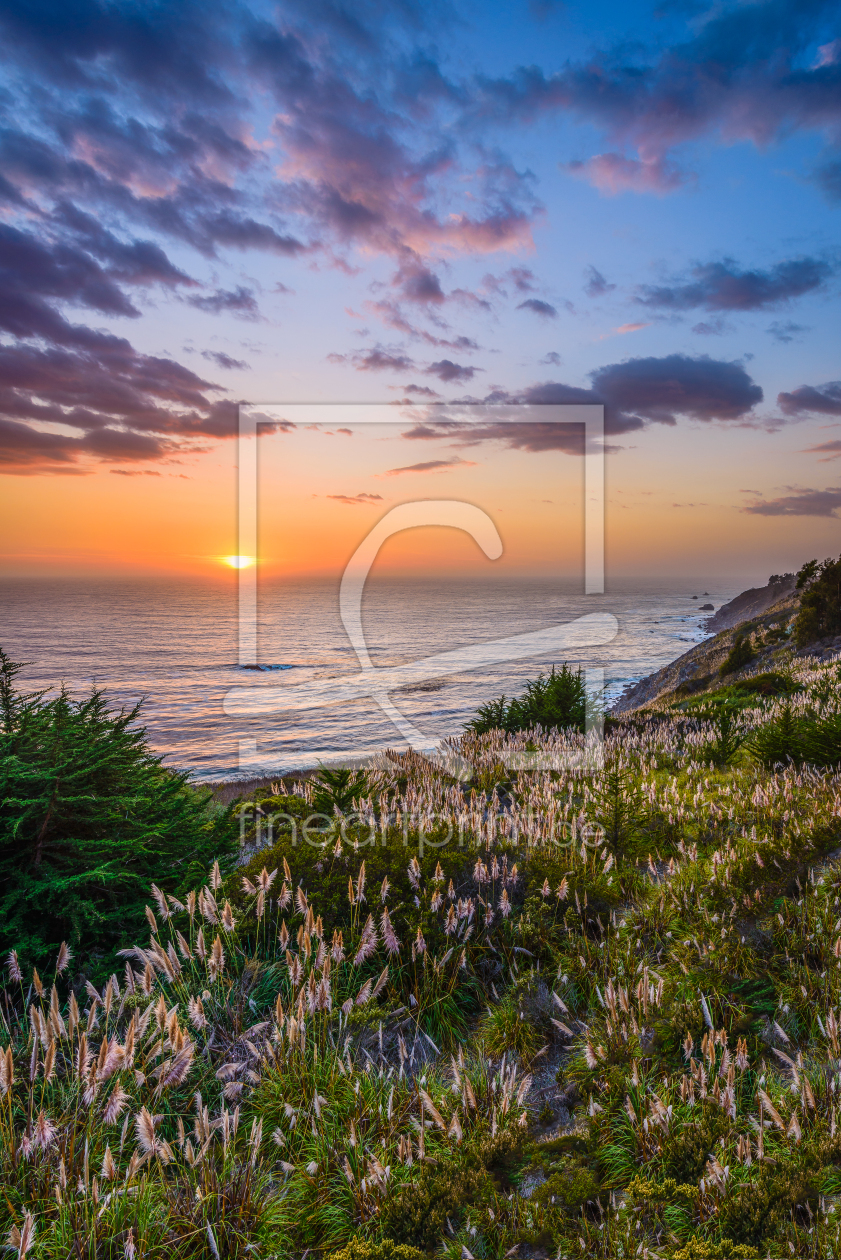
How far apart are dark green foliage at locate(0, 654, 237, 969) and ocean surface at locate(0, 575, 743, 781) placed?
369 centimetres

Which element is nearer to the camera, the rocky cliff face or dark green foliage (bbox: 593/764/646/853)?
dark green foliage (bbox: 593/764/646/853)

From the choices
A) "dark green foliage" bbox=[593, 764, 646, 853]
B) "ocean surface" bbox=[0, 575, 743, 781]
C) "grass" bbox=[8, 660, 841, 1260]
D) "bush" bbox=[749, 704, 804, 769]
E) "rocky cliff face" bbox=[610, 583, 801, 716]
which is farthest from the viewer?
"ocean surface" bbox=[0, 575, 743, 781]

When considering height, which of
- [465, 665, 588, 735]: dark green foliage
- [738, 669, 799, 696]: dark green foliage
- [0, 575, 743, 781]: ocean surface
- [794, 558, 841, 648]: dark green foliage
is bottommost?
[0, 575, 743, 781]: ocean surface

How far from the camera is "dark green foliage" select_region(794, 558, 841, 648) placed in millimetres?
26094

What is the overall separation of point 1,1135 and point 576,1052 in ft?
11.0

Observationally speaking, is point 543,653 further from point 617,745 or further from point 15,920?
point 15,920

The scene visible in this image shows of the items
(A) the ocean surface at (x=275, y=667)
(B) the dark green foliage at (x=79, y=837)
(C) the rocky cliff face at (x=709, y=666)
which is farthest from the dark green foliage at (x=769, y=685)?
(B) the dark green foliage at (x=79, y=837)

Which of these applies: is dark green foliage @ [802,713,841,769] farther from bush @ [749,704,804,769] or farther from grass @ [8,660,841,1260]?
grass @ [8,660,841,1260]

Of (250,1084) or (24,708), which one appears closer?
(250,1084)

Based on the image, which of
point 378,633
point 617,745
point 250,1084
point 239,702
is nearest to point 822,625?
point 617,745

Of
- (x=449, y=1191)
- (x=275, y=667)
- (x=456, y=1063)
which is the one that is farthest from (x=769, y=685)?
(x=275, y=667)

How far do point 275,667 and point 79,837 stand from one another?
207ft

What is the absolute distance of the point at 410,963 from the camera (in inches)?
187

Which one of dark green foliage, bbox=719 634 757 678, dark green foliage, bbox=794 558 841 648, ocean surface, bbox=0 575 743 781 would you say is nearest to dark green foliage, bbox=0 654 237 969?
ocean surface, bbox=0 575 743 781
